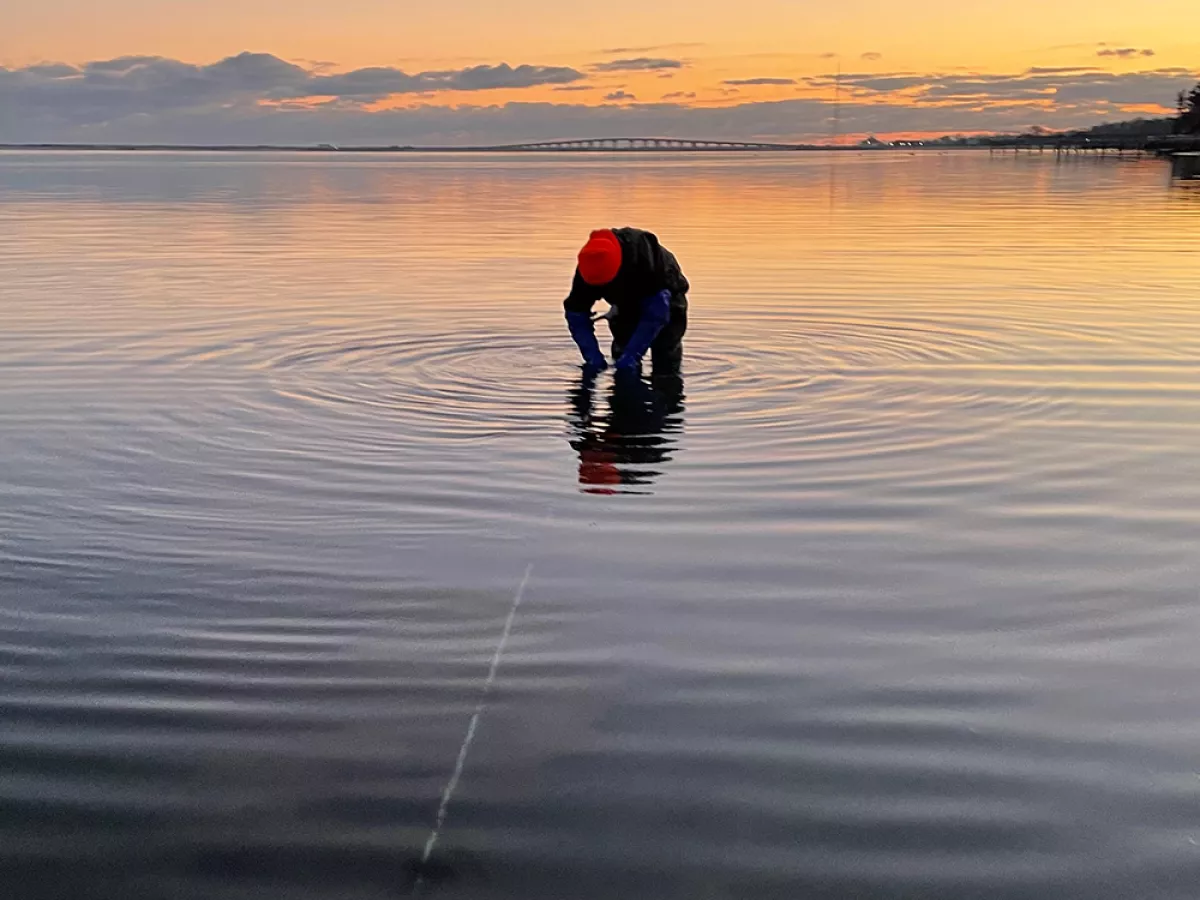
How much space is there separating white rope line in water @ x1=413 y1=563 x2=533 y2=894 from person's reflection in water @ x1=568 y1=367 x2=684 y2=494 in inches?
92.9

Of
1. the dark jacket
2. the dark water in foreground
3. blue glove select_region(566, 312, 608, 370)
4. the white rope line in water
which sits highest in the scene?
the dark jacket

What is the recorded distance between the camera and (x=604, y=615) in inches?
236

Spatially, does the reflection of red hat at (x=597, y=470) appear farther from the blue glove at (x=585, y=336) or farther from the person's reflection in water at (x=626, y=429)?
the blue glove at (x=585, y=336)

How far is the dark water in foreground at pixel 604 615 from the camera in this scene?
159 inches

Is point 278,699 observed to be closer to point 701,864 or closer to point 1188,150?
point 701,864

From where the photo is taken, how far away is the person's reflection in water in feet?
28.3

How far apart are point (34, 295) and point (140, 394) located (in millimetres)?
8078

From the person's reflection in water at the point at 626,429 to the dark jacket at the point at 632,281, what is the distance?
68 centimetres

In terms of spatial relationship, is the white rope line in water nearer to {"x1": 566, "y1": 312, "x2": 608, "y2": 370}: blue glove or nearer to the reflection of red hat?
the reflection of red hat

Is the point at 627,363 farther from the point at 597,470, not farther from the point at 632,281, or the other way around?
the point at 597,470

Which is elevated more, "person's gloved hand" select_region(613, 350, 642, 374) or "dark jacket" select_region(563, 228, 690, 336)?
"dark jacket" select_region(563, 228, 690, 336)

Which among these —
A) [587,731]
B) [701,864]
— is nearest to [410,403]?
[587,731]

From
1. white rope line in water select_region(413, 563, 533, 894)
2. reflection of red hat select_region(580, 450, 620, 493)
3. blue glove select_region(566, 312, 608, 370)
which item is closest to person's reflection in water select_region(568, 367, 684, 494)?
reflection of red hat select_region(580, 450, 620, 493)

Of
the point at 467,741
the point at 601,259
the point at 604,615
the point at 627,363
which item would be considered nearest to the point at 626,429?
the point at 601,259
